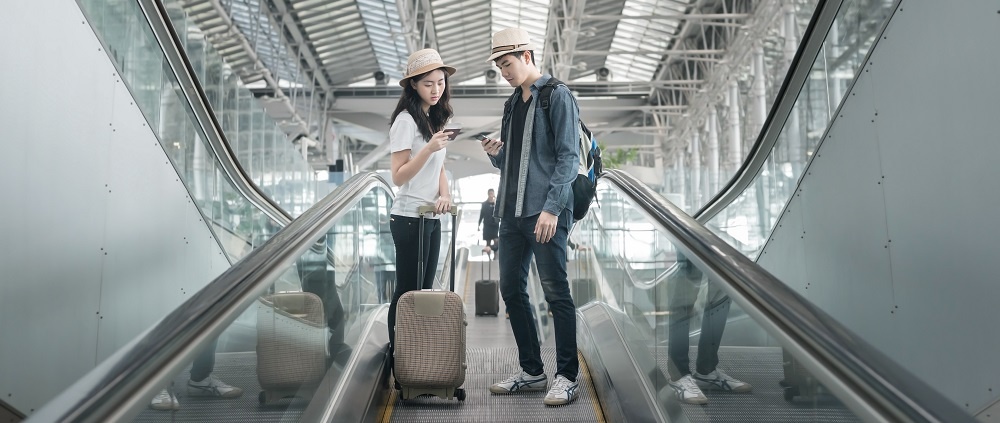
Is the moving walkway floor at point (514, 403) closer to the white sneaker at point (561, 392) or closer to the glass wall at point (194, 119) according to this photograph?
the white sneaker at point (561, 392)

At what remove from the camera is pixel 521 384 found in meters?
4.36

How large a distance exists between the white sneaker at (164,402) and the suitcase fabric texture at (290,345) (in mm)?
687

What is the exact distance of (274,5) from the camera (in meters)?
20.9

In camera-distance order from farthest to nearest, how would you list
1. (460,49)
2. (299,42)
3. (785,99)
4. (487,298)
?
(460,49), (299,42), (487,298), (785,99)

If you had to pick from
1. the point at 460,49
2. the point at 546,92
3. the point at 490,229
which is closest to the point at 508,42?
the point at 546,92

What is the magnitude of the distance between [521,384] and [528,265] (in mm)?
552

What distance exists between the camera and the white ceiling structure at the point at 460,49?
2009 centimetres

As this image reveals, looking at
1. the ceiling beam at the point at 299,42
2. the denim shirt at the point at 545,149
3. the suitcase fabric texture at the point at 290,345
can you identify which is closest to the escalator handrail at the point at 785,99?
the denim shirt at the point at 545,149

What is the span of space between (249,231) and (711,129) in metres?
19.8

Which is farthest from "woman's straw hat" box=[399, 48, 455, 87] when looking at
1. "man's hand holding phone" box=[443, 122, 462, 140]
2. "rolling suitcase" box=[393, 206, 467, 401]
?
"rolling suitcase" box=[393, 206, 467, 401]

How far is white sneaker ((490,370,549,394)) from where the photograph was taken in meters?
4.35

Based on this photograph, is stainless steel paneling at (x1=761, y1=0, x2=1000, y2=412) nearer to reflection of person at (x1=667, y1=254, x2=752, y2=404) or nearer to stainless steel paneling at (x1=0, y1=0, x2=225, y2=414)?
reflection of person at (x1=667, y1=254, x2=752, y2=404)

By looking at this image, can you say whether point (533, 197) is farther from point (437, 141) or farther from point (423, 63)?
point (423, 63)

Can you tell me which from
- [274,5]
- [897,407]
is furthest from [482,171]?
[897,407]
